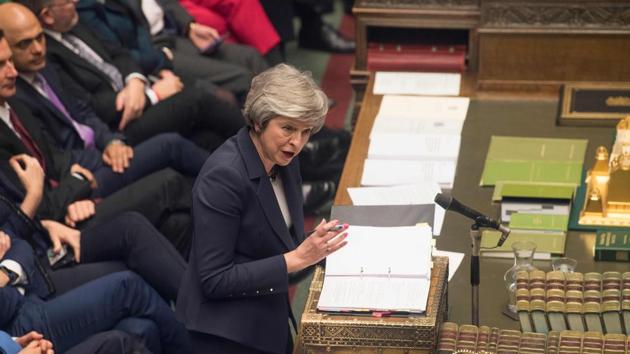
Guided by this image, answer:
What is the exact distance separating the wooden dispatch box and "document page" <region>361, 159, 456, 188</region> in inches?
49.0

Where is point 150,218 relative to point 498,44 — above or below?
below

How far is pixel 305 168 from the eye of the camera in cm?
596

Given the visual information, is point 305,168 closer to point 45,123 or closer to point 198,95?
point 198,95

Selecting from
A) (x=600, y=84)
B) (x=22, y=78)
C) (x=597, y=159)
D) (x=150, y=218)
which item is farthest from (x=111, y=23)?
(x=597, y=159)

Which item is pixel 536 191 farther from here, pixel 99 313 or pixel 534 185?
pixel 99 313

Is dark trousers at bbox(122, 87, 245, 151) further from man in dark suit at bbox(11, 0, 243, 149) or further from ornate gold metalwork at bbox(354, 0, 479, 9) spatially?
ornate gold metalwork at bbox(354, 0, 479, 9)


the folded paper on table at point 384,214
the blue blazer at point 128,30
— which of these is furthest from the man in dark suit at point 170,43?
the folded paper on table at point 384,214

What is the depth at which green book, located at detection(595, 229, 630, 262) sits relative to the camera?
3896mm

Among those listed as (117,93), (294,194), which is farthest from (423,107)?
(294,194)

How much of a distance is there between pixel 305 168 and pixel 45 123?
4.63ft

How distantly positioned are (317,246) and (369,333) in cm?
26

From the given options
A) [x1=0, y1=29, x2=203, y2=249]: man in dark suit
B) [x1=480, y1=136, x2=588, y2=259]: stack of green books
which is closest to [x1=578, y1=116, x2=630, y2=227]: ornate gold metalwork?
[x1=480, y1=136, x2=588, y2=259]: stack of green books

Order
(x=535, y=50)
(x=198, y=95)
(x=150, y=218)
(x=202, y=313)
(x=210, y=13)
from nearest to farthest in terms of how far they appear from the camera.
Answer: (x=202, y=313), (x=150, y=218), (x=535, y=50), (x=198, y=95), (x=210, y=13)

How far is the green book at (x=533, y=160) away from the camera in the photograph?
449cm
